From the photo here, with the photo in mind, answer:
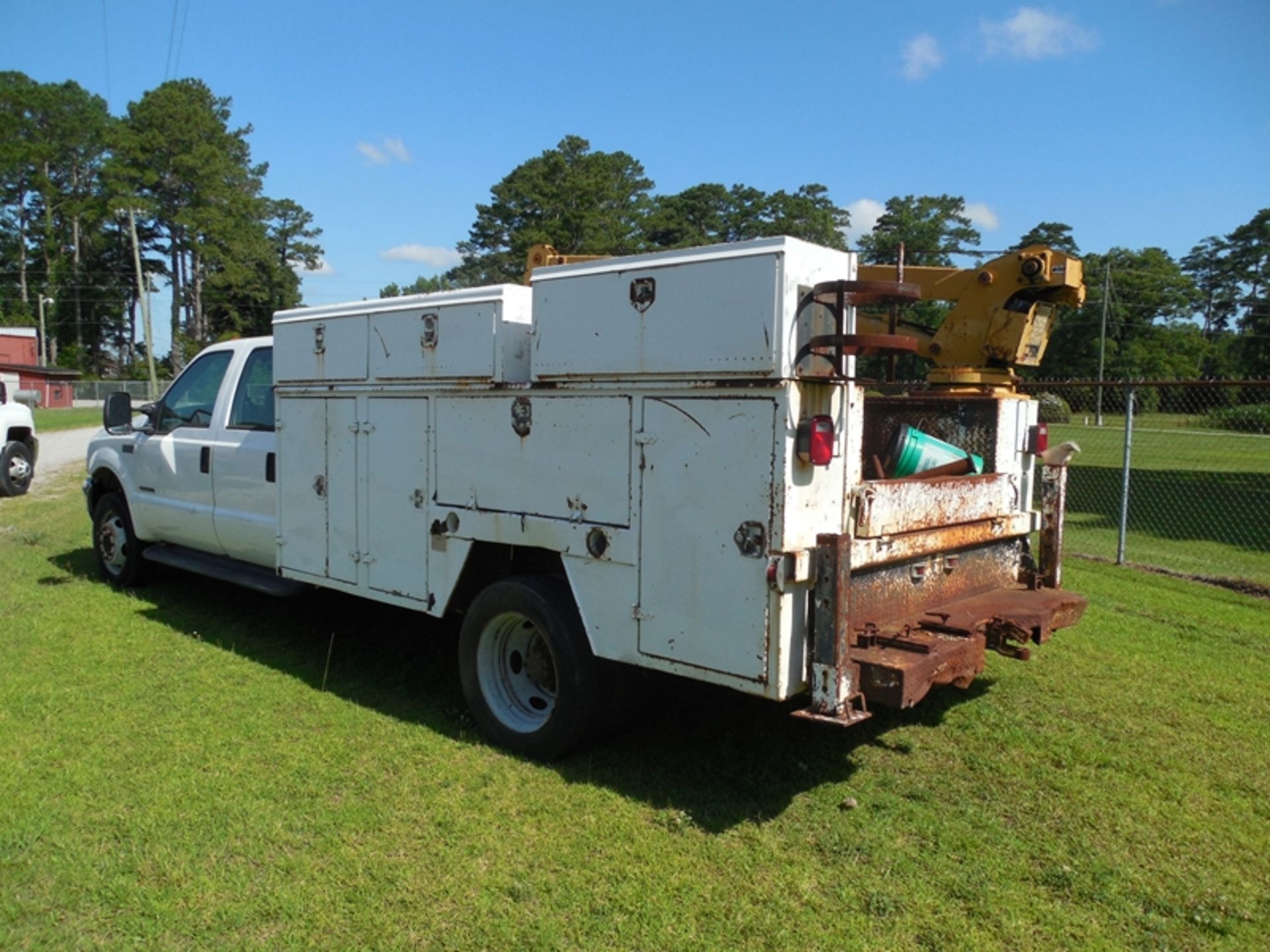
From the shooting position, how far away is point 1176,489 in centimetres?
1603

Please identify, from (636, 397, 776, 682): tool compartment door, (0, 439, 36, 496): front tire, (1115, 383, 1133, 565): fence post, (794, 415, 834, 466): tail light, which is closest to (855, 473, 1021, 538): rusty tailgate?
(794, 415, 834, 466): tail light

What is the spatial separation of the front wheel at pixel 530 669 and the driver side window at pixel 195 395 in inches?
137

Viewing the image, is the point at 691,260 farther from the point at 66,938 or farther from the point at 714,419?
the point at 66,938

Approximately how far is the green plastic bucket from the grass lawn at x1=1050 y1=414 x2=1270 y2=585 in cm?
564

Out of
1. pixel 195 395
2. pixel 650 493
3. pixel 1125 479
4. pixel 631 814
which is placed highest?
pixel 195 395

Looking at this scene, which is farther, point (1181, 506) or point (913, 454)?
point (1181, 506)

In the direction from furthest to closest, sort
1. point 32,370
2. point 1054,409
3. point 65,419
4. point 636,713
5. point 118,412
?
point 32,370
point 65,419
point 1054,409
point 118,412
point 636,713

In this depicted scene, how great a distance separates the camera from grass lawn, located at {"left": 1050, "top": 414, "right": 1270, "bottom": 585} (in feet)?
33.3

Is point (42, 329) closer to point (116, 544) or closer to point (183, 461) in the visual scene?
point (116, 544)

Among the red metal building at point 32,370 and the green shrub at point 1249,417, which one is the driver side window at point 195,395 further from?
the red metal building at point 32,370

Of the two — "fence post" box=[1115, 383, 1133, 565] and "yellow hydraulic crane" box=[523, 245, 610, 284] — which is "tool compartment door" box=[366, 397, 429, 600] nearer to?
"yellow hydraulic crane" box=[523, 245, 610, 284]

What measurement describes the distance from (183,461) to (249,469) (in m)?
0.96

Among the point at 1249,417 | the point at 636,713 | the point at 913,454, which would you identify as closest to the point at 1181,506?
the point at 1249,417

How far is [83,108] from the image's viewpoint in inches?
2906
